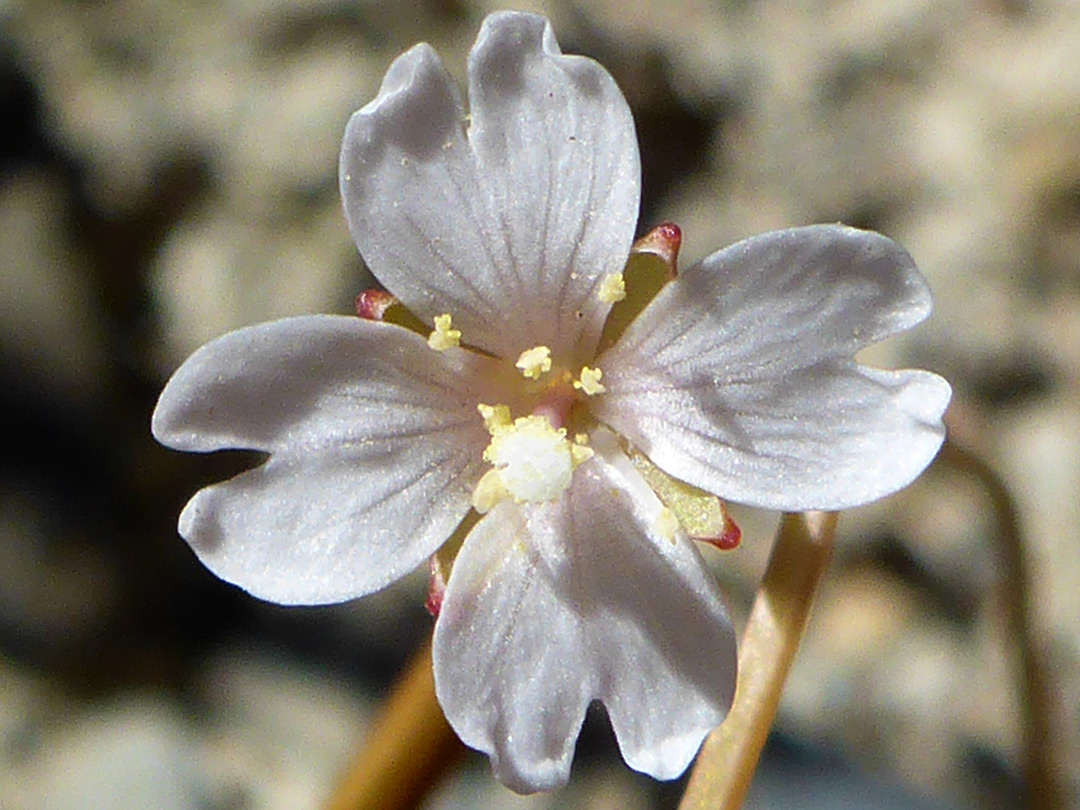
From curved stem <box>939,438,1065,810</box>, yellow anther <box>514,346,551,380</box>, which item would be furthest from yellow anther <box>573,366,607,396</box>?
curved stem <box>939,438,1065,810</box>

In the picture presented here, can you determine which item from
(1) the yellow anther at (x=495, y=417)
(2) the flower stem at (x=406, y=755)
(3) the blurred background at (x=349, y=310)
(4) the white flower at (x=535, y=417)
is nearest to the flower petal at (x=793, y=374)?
(4) the white flower at (x=535, y=417)

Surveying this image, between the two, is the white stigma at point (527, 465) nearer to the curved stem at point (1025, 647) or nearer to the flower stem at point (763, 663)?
the flower stem at point (763, 663)

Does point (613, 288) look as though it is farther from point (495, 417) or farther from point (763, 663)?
point (763, 663)

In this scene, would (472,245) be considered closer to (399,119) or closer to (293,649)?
(399,119)

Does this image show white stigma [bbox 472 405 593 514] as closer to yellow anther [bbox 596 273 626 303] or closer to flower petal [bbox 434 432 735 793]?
flower petal [bbox 434 432 735 793]

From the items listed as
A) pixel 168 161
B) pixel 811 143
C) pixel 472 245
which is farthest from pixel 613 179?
pixel 168 161

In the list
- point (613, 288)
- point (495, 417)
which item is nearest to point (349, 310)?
point (495, 417)

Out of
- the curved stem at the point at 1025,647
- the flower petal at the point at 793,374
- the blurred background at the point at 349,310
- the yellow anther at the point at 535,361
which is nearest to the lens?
the flower petal at the point at 793,374
